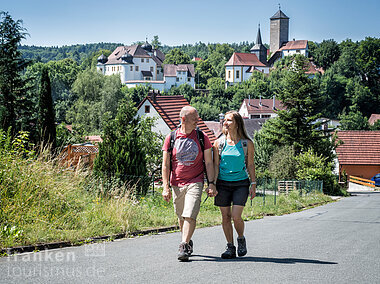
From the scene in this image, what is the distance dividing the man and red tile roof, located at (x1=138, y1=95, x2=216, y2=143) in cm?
3067

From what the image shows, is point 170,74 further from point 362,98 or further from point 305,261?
point 305,261

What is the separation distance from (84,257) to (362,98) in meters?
112

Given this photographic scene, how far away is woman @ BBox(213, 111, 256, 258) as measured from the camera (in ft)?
20.7

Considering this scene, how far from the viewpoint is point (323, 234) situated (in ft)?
30.2

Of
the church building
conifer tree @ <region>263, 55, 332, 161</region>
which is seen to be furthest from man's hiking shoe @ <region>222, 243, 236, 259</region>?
the church building

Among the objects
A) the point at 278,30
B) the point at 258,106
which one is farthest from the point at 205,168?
the point at 278,30

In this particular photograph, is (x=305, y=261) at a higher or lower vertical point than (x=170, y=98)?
lower

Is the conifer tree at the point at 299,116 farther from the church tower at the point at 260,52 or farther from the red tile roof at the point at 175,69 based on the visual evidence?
the church tower at the point at 260,52

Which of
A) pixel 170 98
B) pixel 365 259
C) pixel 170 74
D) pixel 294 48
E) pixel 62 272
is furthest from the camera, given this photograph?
pixel 294 48

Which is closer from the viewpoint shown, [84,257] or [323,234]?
[84,257]

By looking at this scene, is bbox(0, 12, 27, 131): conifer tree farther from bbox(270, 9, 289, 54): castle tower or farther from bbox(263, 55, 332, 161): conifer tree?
bbox(270, 9, 289, 54): castle tower

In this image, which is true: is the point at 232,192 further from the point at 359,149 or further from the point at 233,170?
the point at 359,149

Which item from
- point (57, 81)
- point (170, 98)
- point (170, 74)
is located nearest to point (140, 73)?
point (170, 74)

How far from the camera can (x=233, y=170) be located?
6301 mm
